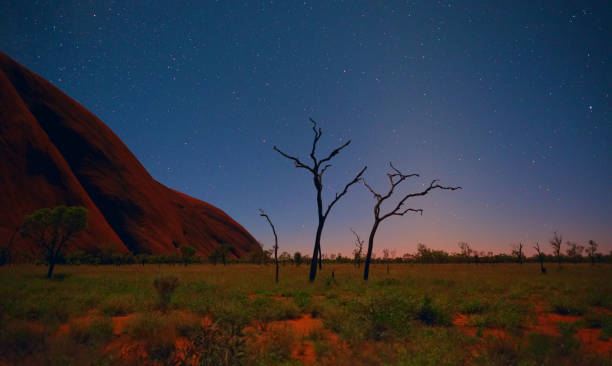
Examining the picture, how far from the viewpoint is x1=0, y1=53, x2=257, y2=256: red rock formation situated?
180ft

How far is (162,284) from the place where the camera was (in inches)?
429

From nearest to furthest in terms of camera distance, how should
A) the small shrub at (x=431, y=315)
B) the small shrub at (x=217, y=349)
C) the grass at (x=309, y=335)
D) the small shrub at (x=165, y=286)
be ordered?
the small shrub at (x=217, y=349) → the grass at (x=309, y=335) → the small shrub at (x=431, y=315) → the small shrub at (x=165, y=286)

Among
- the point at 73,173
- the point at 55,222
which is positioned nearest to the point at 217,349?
the point at 55,222

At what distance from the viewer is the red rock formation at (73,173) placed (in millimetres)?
54906

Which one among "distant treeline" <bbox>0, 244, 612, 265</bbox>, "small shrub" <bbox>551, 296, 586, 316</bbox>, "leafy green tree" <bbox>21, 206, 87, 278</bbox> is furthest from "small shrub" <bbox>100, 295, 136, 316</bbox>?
"distant treeline" <bbox>0, 244, 612, 265</bbox>

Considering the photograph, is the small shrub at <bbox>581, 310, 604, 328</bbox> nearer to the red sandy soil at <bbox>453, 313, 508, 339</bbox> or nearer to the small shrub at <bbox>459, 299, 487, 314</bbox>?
the small shrub at <bbox>459, 299, 487, 314</bbox>

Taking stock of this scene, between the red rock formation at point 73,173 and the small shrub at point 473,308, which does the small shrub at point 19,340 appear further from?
the red rock formation at point 73,173

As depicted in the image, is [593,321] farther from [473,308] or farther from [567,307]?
[473,308]

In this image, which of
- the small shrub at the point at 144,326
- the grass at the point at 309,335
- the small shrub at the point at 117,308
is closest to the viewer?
the grass at the point at 309,335

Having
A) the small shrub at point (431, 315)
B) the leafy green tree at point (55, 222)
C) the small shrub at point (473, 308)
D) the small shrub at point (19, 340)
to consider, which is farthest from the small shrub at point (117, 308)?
the leafy green tree at point (55, 222)

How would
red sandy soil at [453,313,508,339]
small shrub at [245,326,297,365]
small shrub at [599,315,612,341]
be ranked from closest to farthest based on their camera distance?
small shrub at [245,326,297,365] → small shrub at [599,315,612,341] → red sandy soil at [453,313,508,339]

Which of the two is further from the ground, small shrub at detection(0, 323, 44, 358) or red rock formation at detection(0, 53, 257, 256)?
red rock formation at detection(0, 53, 257, 256)

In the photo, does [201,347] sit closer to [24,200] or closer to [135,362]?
[135,362]

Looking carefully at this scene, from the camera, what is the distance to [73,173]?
226ft
